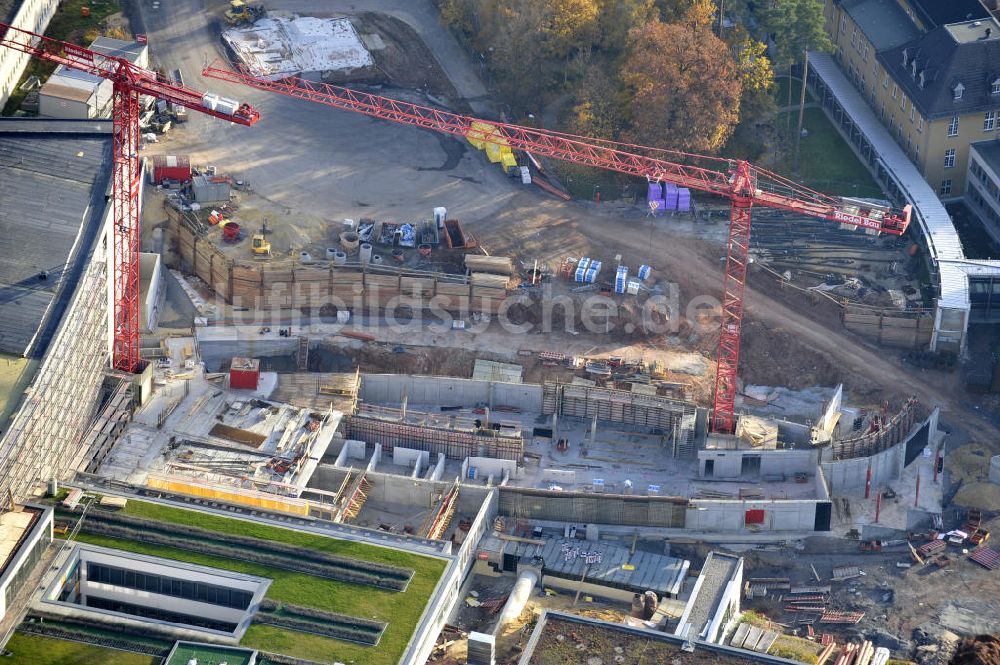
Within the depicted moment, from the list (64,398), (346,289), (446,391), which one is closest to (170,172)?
(346,289)

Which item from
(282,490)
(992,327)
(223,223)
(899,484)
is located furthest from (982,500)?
(223,223)

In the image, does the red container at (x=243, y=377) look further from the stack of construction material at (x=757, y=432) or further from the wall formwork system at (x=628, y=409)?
the stack of construction material at (x=757, y=432)

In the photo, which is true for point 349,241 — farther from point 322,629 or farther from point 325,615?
point 322,629

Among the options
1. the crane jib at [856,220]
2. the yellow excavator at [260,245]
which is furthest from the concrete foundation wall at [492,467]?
the crane jib at [856,220]

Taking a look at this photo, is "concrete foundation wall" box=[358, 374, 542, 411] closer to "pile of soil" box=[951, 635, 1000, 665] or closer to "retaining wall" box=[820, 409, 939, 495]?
"retaining wall" box=[820, 409, 939, 495]

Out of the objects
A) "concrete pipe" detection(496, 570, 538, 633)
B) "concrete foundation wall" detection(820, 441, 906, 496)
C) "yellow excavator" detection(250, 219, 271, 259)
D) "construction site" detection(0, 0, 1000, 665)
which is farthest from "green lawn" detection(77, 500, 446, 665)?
"concrete foundation wall" detection(820, 441, 906, 496)

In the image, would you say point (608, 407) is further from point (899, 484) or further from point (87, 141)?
point (87, 141)
